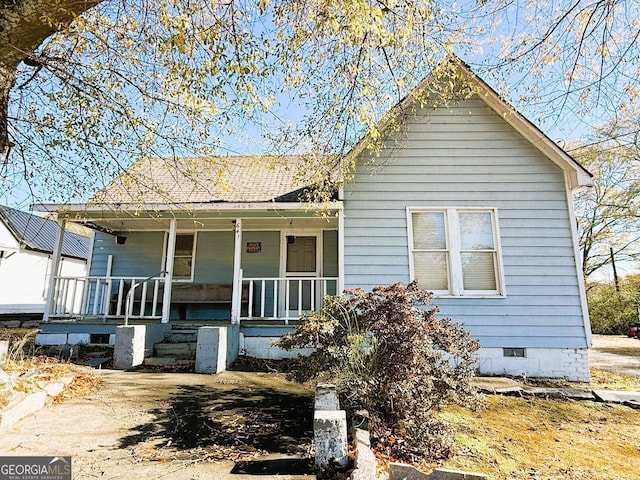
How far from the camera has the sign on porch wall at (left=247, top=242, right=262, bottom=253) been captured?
10008mm

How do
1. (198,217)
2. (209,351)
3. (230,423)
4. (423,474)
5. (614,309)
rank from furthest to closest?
(614,309) < (198,217) < (209,351) < (230,423) < (423,474)

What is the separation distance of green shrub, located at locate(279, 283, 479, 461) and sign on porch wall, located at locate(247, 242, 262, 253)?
225 inches

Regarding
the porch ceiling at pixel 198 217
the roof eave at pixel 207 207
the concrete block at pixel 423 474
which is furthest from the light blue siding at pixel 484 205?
the concrete block at pixel 423 474

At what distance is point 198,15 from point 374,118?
279cm

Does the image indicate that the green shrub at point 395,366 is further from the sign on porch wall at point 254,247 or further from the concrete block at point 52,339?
the concrete block at point 52,339

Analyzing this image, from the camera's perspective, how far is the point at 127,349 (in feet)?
21.8

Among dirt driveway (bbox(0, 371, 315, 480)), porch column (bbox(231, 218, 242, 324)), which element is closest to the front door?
porch column (bbox(231, 218, 242, 324))

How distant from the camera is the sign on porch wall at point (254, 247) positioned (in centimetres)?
1001

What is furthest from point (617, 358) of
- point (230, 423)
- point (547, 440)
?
point (230, 423)

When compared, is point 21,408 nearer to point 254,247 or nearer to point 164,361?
point 164,361

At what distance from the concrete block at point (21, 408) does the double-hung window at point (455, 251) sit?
246 inches

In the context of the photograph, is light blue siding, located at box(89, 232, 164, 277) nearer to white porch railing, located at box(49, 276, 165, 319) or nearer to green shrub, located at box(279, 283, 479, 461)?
white porch railing, located at box(49, 276, 165, 319)

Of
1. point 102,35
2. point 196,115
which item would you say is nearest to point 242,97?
point 196,115

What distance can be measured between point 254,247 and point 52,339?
4.82 meters
